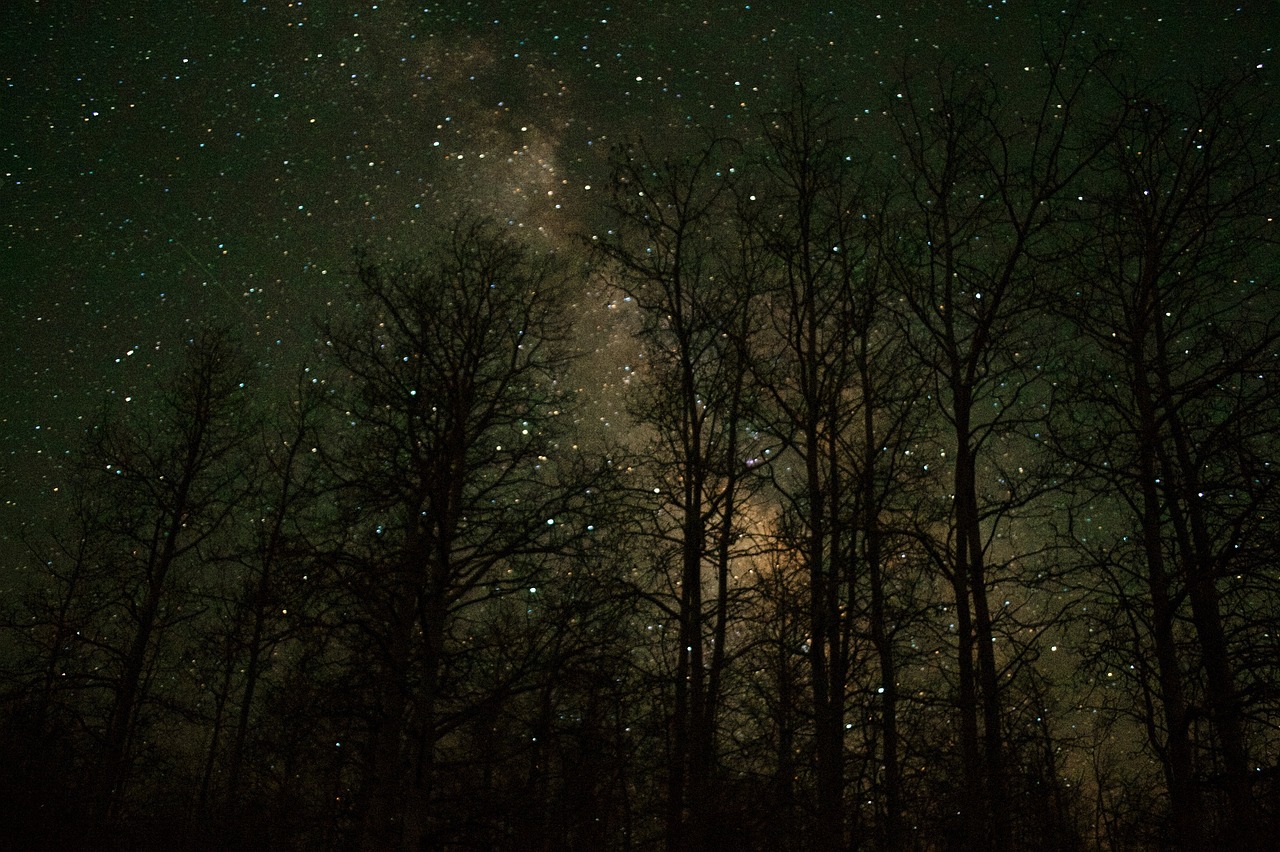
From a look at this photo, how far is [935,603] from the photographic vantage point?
→ 1098 centimetres

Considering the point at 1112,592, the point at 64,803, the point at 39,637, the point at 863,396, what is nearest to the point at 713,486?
the point at 863,396

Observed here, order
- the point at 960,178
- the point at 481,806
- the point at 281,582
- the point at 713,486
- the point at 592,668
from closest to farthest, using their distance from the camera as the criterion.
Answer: the point at 960,178 < the point at 281,582 < the point at 592,668 < the point at 481,806 < the point at 713,486

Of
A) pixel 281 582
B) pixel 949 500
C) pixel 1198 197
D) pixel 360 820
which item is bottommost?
pixel 360 820

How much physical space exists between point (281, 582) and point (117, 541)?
8873 mm

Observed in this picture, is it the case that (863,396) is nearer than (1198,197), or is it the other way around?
(1198,197)

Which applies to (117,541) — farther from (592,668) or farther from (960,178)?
(960,178)

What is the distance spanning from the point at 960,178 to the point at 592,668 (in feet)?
23.7

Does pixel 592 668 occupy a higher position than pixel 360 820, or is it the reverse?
pixel 592 668

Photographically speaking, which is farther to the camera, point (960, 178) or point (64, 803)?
point (64, 803)

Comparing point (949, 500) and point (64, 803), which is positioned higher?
point (949, 500)

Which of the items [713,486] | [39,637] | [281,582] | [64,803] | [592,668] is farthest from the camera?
[39,637]

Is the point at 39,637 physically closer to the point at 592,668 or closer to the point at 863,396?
the point at 592,668

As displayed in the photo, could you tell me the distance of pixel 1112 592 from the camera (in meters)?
8.73

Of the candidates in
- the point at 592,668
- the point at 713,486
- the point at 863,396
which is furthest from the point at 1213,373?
the point at 592,668
